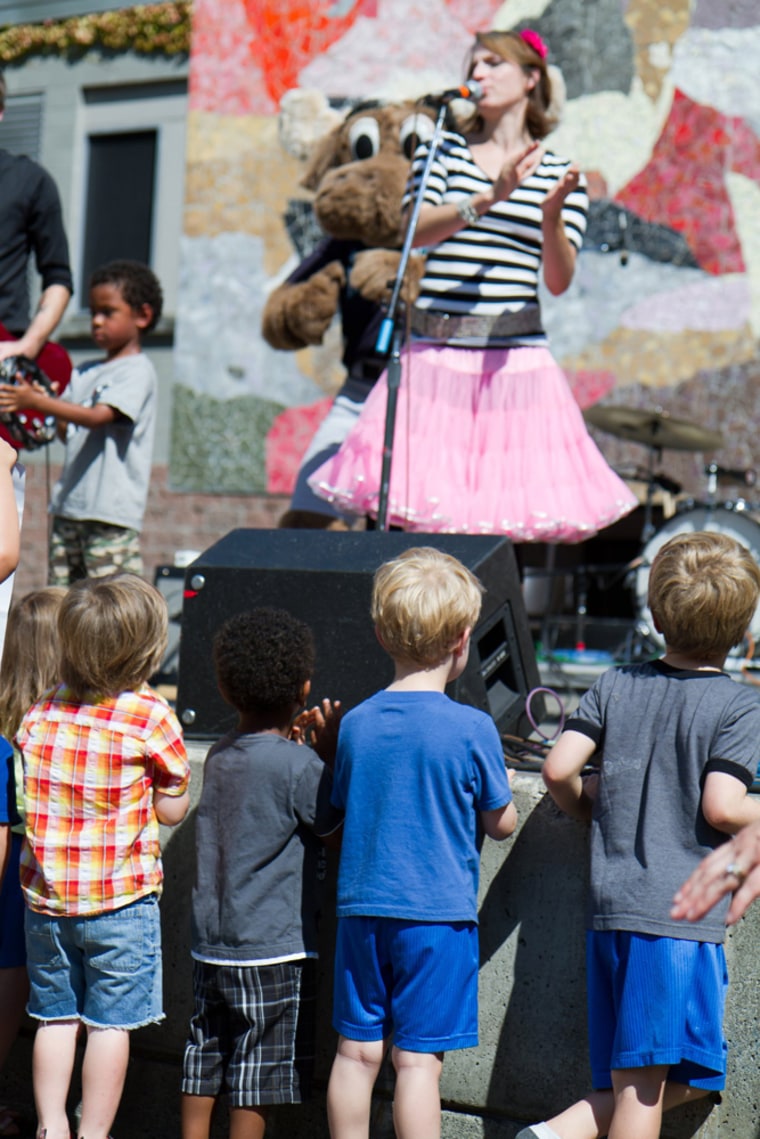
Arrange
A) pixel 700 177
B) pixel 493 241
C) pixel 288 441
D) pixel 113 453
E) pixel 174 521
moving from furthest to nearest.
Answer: pixel 174 521
pixel 288 441
pixel 700 177
pixel 113 453
pixel 493 241

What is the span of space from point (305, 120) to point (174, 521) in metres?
2.75

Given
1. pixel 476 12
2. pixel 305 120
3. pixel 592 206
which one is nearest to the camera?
pixel 592 206

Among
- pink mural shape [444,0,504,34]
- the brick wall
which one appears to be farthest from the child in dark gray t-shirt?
pink mural shape [444,0,504,34]

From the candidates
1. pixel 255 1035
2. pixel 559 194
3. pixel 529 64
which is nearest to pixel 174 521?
pixel 529 64

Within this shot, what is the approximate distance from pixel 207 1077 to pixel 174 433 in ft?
22.1

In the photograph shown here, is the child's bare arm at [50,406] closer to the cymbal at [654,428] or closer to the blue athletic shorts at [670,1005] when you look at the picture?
the blue athletic shorts at [670,1005]

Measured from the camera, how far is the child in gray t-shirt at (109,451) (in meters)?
4.78

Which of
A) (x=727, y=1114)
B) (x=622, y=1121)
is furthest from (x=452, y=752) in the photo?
(x=727, y=1114)

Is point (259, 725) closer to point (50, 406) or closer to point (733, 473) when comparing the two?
point (50, 406)

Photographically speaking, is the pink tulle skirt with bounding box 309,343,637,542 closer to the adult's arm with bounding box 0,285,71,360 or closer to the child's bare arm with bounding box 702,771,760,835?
the adult's arm with bounding box 0,285,71,360

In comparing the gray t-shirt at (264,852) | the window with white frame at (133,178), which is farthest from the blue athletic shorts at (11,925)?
the window with white frame at (133,178)

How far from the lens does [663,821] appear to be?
2.53 m

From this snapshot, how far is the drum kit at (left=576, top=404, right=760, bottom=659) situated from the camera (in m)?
6.81

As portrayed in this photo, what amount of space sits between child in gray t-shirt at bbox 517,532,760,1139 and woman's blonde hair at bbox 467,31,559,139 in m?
2.08
